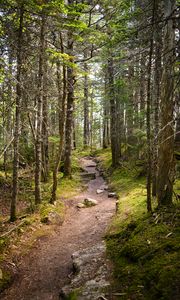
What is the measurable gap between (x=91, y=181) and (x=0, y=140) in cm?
652

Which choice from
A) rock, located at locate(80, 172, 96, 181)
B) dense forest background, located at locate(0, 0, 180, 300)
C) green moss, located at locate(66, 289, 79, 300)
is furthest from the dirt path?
rock, located at locate(80, 172, 96, 181)

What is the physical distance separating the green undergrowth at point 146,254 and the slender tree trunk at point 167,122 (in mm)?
534

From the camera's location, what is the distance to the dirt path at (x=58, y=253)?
584cm

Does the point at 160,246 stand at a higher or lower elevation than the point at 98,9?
lower

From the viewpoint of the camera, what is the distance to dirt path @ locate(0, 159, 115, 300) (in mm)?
5840

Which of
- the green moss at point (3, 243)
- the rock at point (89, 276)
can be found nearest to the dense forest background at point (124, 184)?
the green moss at point (3, 243)

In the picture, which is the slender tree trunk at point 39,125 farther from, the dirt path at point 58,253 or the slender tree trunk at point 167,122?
the slender tree trunk at point 167,122

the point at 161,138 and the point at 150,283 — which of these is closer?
the point at 150,283

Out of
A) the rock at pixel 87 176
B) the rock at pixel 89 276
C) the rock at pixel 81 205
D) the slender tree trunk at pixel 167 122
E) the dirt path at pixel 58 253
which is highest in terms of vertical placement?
the slender tree trunk at pixel 167 122

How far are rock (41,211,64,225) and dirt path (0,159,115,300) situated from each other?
21 cm

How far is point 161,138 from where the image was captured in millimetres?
7410

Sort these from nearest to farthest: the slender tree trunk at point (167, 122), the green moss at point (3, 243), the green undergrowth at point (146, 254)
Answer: the green undergrowth at point (146, 254) → the slender tree trunk at point (167, 122) → the green moss at point (3, 243)

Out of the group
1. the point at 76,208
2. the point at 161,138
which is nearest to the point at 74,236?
the point at 76,208

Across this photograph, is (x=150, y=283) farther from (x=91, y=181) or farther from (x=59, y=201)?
(x=91, y=181)
